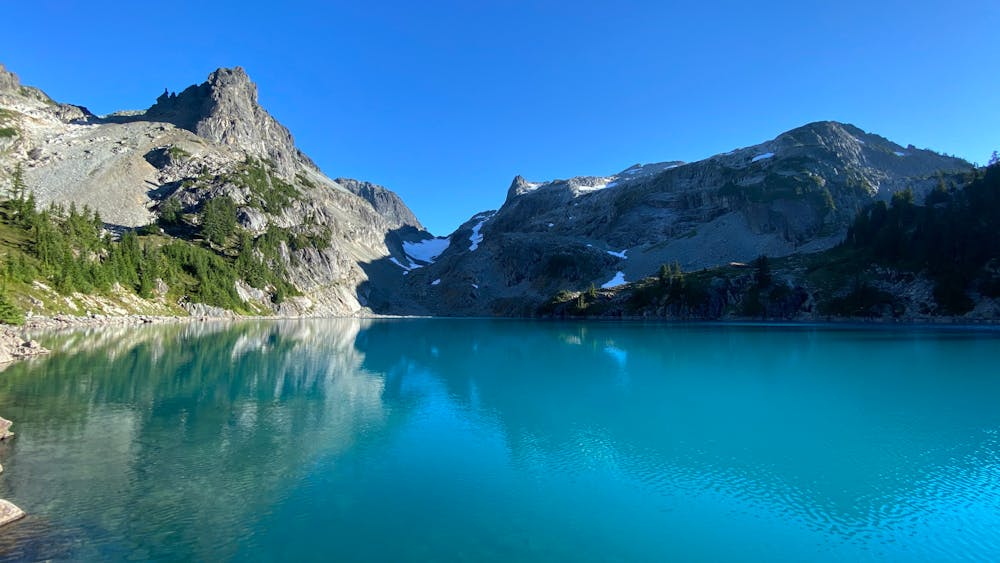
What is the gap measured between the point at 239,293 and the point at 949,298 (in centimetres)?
15411

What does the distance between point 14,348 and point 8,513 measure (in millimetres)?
35612

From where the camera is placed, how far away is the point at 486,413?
2347 centimetres

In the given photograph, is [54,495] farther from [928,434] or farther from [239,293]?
[239,293]

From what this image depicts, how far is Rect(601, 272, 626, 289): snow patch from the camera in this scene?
157 metres

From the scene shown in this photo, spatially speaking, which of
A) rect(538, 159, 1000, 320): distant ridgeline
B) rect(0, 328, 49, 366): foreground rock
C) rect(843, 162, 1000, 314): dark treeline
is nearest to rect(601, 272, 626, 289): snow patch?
rect(538, 159, 1000, 320): distant ridgeline

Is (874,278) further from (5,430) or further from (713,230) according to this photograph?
(5,430)

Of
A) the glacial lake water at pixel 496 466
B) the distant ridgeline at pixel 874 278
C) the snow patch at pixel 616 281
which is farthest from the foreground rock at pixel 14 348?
the snow patch at pixel 616 281

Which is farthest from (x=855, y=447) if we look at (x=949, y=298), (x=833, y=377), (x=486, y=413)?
(x=949, y=298)

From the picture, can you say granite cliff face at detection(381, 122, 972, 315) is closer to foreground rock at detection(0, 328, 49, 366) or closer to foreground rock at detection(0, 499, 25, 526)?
foreground rock at detection(0, 328, 49, 366)

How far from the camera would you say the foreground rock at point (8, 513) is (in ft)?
34.0

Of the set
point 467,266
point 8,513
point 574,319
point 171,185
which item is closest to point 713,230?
point 574,319

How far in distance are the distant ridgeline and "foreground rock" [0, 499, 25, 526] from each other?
12644cm

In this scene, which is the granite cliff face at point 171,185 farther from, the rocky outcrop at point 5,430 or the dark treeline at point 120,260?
the rocky outcrop at point 5,430

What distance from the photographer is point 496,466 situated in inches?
621
